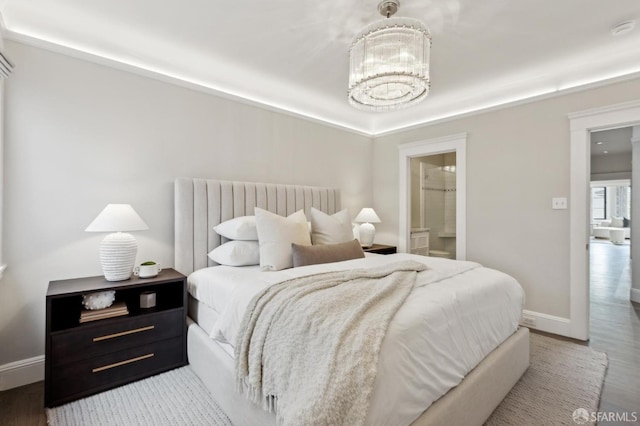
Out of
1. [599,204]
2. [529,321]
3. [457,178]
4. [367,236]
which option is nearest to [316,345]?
[367,236]

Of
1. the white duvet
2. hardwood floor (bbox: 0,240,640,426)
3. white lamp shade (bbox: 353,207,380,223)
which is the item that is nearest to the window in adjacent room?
hardwood floor (bbox: 0,240,640,426)

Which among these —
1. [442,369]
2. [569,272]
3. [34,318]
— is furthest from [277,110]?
[569,272]

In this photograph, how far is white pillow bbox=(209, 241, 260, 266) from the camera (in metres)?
2.59

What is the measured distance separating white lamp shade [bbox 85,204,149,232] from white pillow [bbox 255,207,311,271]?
0.90 m

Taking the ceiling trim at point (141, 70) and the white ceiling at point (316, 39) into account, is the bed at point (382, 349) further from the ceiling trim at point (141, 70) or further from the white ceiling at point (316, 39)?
the white ceiling at point (316, 39)

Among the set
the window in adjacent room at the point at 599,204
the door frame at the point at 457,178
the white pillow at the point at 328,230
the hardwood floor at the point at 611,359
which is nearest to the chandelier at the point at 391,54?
the white pillow at the point at 328,230

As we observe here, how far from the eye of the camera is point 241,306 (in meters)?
1.70

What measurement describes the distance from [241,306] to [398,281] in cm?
91

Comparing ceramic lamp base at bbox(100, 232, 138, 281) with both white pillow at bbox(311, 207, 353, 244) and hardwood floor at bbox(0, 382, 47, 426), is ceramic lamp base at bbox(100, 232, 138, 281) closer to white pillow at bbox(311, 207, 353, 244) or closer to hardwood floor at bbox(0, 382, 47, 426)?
hardwood floor at bbox(0, 382, 47, 426)

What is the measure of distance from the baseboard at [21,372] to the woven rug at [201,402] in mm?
536

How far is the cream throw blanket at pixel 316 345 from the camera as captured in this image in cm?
102

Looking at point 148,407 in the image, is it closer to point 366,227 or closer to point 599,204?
point 366,227

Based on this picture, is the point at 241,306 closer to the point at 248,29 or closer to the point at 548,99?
the point at 248,29

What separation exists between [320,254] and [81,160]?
6.63ft
